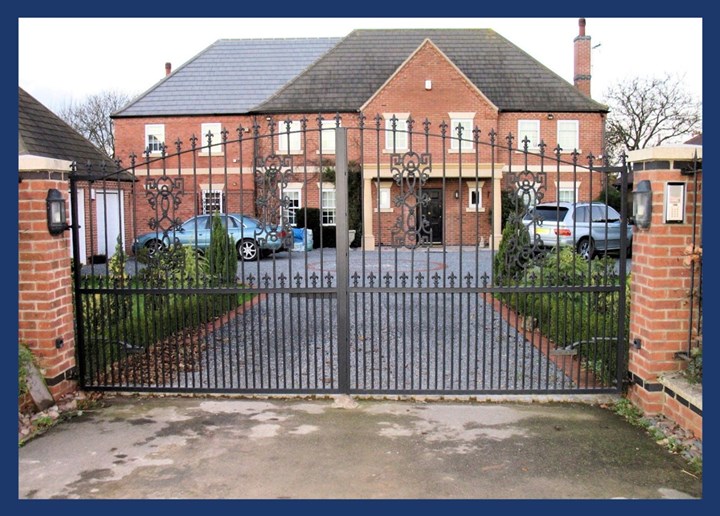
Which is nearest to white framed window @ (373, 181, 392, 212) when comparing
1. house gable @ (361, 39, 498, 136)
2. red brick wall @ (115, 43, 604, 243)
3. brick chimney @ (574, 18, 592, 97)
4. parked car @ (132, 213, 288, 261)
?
red brick wall @ (115, 43, 604, 243)

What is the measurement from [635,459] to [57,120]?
15.9m

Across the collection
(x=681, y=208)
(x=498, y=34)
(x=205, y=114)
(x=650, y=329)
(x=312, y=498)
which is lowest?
(x=312, y=498)

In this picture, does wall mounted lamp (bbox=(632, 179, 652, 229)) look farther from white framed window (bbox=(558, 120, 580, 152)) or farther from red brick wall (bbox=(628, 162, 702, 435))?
white framed window (bbox=(558, 120, 580, 152))

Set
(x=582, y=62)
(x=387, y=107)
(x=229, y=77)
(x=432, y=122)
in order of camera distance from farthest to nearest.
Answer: (x=582, y=62) < (x=229, y=77) < (x=432, y=122) < (x=387, y=107)

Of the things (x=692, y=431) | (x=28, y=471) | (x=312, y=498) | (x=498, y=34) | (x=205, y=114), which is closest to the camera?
(x=312, y=498)

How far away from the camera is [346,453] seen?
4148 millimetres

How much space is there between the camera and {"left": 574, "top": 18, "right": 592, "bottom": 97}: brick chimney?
84.2 feet

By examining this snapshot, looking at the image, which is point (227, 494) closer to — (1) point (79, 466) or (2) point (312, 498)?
(2) point (312, 498)

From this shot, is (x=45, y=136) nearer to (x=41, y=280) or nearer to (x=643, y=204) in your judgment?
(x=41, y=280)

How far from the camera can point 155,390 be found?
5344 millimetres

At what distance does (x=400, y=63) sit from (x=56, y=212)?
21.0 meters

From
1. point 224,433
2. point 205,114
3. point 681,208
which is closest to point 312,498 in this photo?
point 224,433

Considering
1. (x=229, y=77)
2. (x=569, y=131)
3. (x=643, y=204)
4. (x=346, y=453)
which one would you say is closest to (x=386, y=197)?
(x=569, y=131)

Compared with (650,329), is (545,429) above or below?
below
